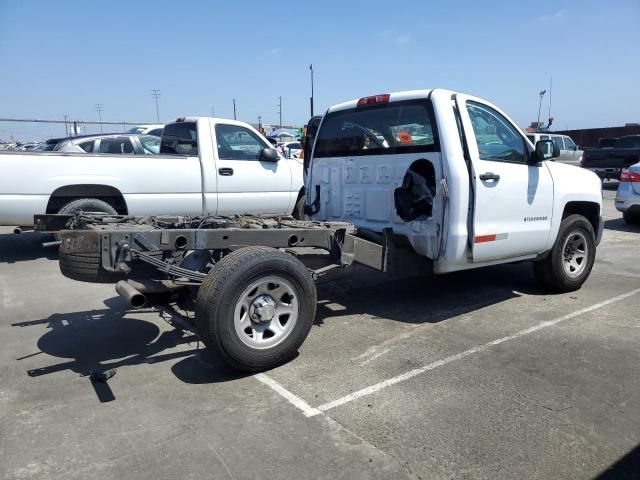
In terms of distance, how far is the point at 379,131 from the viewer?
18.1 feet

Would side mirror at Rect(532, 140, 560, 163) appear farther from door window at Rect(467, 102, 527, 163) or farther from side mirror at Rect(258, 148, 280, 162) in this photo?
side mirror at Rect(258, 148, 280, 162)

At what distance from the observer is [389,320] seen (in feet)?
17.3

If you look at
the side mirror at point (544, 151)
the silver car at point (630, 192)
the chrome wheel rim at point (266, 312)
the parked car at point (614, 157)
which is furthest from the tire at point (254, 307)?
the parked car at point (614, 157)

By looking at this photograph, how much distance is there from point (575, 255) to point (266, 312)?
4171 millimetres

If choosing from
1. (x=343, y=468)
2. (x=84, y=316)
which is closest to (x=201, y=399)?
(x=343, y=468)

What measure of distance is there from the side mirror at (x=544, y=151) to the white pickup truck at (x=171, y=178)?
4452 millimetres

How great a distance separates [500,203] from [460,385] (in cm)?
211

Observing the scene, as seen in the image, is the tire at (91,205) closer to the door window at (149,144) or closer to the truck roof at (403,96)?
the door window at (149,144)

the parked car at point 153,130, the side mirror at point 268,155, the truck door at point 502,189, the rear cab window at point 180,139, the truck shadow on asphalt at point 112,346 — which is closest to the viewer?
the truck shadow on asphalt at point 112,346

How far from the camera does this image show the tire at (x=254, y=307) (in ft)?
12.1

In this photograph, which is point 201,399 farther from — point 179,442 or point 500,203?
point 500,203

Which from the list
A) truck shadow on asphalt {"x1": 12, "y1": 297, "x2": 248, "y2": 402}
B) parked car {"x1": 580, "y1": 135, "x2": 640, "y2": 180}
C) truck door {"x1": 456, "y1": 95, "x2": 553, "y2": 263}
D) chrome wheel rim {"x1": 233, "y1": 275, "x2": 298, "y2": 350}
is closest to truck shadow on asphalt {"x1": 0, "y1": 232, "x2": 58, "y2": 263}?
truck shadow on asphalt {"x1": 12, "y1": 297, "x2": 248, "y2": 402}

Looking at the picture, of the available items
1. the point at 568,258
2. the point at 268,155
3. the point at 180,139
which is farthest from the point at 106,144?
the point at 568,258

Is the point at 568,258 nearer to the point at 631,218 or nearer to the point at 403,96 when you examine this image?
the point at 403,96
